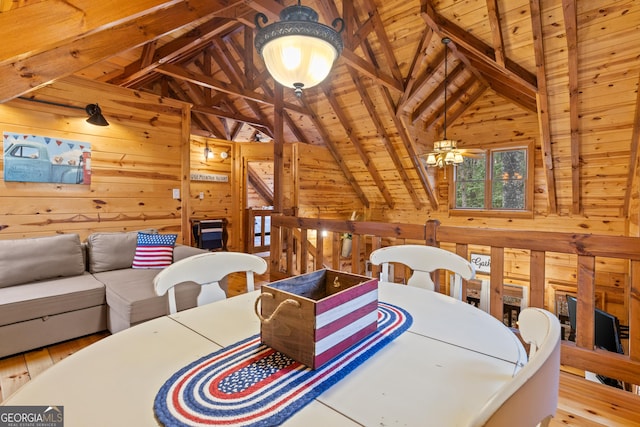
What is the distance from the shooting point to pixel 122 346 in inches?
34.0

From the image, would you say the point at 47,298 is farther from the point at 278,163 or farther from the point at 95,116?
the point at 278,163

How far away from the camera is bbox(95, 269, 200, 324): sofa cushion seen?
2.31 meters

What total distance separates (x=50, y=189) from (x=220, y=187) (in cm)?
324

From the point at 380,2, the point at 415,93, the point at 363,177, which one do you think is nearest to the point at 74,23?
the point at 380,2

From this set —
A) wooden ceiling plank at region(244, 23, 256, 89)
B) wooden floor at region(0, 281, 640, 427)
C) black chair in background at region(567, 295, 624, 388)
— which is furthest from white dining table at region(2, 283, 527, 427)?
wooden ceiling plank at region(244, 23, 256, 89)

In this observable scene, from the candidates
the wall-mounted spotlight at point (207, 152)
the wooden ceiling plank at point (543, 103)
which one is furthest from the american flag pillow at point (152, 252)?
the wooden ceiling plank at point (543, 103)

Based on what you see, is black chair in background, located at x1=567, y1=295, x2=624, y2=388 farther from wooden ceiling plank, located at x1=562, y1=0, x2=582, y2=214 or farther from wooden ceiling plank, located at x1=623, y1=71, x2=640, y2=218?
wooden ceiling plank, located at x1=562, y1=0, x2=582, y2=214

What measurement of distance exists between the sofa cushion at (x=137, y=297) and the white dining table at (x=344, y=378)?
4.80ft

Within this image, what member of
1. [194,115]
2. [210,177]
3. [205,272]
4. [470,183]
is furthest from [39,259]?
[470,183]

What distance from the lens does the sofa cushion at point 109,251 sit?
3.03 m

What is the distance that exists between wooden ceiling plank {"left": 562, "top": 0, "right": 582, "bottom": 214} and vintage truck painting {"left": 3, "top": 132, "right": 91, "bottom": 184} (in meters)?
4.92

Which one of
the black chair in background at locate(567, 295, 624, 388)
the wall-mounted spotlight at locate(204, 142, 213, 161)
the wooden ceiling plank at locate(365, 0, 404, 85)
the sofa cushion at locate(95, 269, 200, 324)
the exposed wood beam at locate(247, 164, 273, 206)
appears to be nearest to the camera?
the sofa cushion at locate(95, 269, 200, 324)

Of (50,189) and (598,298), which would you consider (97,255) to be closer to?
(50,189)

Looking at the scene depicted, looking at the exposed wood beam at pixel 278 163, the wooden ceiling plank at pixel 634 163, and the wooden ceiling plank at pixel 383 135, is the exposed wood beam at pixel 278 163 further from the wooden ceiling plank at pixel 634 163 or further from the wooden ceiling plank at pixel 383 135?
the wooden ceiling plank at pixel 634 163
